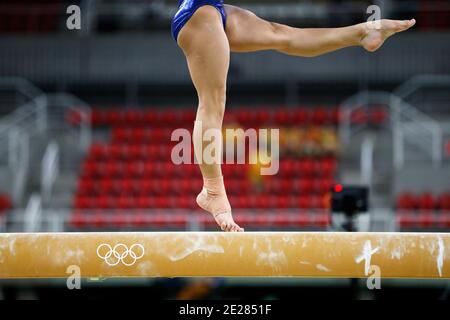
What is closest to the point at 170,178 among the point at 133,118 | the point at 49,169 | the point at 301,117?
the point at 49,169

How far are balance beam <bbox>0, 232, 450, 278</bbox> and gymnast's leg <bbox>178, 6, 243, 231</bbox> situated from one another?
421 mm

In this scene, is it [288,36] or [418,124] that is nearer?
[288,36]

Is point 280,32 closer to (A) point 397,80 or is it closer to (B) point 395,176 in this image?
(B) point 395,176

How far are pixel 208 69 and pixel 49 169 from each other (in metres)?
7.97

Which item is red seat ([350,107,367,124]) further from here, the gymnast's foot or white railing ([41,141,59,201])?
the gymnast's foot

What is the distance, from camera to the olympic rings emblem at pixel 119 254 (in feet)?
11.4

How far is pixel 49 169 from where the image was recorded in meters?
11.3

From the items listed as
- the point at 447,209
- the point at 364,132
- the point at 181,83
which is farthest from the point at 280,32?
the point at 181,83

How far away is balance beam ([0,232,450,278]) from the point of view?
135 inches

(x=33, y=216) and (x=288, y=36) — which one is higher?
(x=288, y=36)

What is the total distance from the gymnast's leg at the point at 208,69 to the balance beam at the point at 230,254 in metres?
0.42

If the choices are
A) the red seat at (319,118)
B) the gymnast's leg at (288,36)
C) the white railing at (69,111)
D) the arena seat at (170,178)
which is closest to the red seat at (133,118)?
the arena seat at (170,178)

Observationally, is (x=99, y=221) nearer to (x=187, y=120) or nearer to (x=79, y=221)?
(x=79, y=221)

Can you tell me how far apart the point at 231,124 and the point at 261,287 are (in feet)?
17.2
